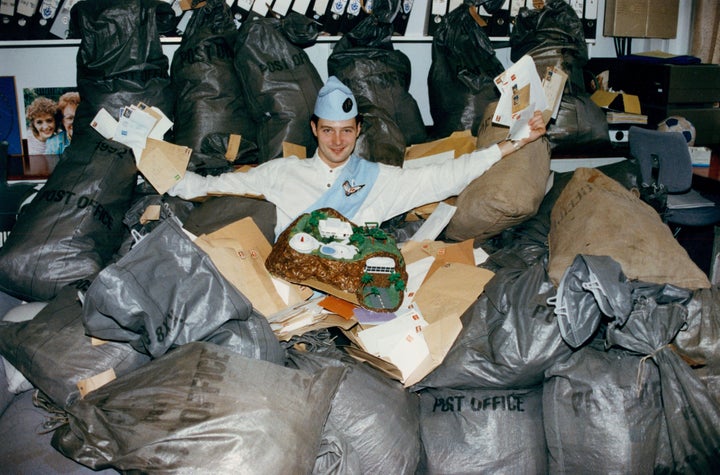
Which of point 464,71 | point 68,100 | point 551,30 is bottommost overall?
point 68,100

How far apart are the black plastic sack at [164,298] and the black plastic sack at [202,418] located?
0.09 metres

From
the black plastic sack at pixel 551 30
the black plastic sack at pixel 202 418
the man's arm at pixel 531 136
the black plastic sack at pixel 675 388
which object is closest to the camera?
the black plastic sack at pixel 202 418

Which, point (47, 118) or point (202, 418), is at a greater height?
point (47, 118)

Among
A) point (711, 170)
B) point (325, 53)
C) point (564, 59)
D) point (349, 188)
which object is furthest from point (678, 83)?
point (349, 188)

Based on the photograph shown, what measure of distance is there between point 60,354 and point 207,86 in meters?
1.27

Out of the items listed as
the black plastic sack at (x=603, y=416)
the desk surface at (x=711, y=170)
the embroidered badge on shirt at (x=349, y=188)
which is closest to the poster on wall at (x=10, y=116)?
the embroidered badge on shirt at (x=349, y=188)

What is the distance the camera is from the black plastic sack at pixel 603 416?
1669 mm

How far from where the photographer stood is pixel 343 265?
1.96 m

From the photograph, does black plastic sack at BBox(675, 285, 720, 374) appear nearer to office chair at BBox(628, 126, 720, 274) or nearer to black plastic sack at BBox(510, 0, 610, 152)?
office chair at BBox(628, 126, 720, 274)

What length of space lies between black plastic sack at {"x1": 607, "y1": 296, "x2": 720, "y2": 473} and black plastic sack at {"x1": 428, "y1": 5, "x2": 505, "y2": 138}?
1.30 m

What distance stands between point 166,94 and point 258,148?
43 cm

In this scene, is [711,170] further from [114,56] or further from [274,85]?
[114,56]

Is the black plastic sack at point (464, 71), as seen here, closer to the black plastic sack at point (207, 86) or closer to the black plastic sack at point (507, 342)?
the black plastic sack at point (207, 86)

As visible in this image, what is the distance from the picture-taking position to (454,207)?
2.28 m
